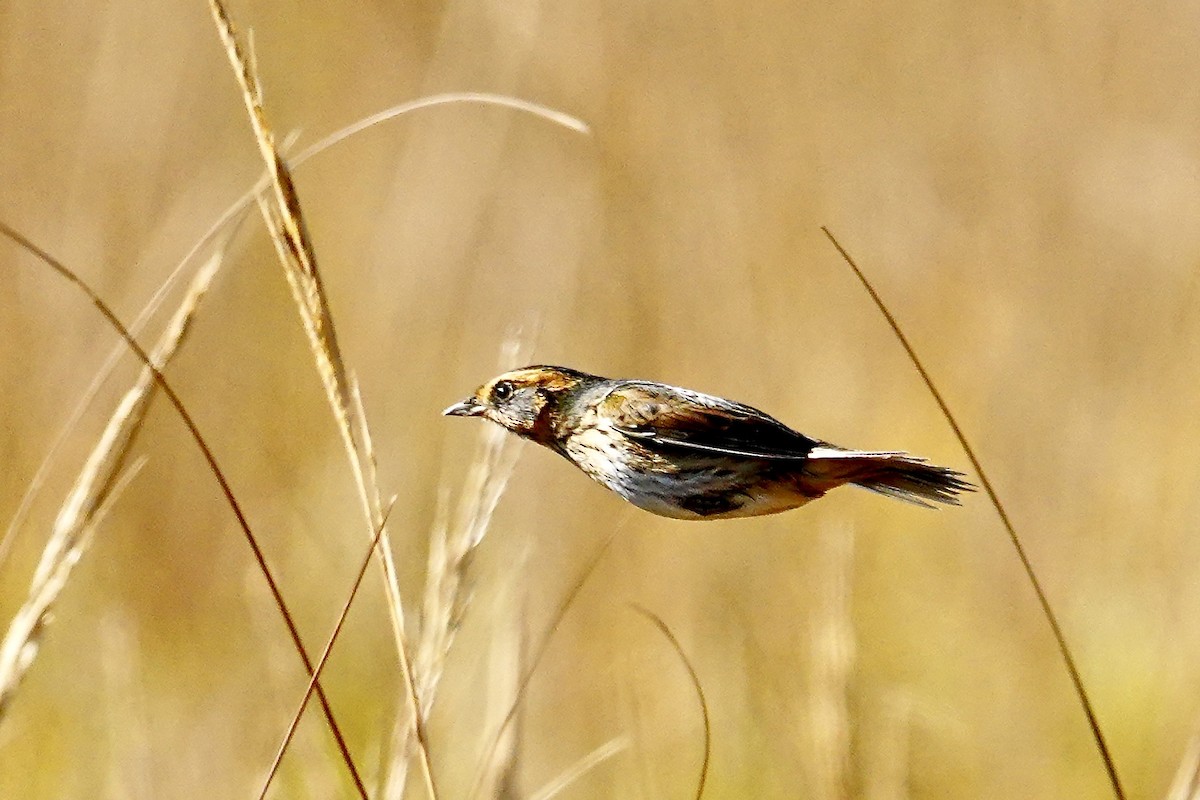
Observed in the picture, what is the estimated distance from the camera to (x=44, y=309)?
A: 5086mm

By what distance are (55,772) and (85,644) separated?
67 cm

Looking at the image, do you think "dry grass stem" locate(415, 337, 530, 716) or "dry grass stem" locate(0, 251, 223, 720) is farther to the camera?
"dry grass stem" locate(415, 337, 530, 716)

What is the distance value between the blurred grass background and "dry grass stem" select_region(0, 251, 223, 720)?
7.23ft

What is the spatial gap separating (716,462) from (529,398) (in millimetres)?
468

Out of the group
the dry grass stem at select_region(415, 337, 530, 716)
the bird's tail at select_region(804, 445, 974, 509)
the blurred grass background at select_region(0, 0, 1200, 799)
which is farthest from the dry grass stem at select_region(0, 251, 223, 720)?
the blurred grass background at select_region(0, 0, 1200, 799)

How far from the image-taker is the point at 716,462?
5.89 feet

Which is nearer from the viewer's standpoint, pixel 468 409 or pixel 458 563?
pixel 458 563

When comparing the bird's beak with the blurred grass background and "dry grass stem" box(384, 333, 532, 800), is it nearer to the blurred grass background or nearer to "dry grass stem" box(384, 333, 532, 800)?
"dry grass stem" box(384, 333, 532, 800)

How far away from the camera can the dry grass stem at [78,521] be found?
1.67 meters

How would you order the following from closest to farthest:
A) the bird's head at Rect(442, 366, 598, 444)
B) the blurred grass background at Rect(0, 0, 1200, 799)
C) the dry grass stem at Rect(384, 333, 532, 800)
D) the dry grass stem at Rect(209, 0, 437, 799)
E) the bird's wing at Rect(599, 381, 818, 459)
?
the dry grass stem at Rect(209, 0, 437, 799), the bird's wing at Rect(599, 381, 818, 459), the dry grass stem at Rect(384, 333, 532, 800), the bird's head at Rect(442, 366, 598, 444), the blurred grass background at Rect(0, 0, 1200, 799)

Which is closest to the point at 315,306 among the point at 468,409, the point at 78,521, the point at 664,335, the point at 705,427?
the point at 78,521

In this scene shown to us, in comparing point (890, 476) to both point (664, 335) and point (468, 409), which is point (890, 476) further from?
point (664, 335)

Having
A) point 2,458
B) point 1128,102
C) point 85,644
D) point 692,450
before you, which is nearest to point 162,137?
point 2,458

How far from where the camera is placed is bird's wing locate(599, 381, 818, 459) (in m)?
1.77
